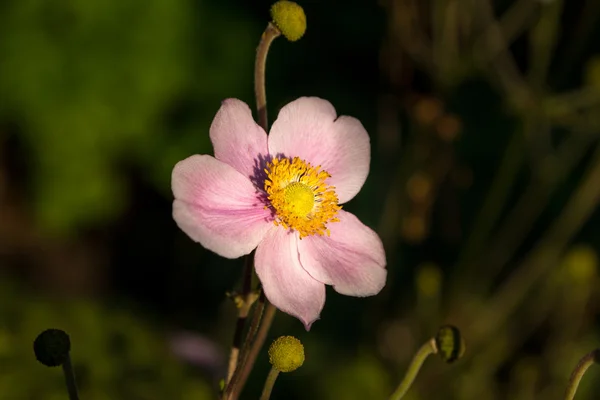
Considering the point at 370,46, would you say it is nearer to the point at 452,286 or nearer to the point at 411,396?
the point at 452,286

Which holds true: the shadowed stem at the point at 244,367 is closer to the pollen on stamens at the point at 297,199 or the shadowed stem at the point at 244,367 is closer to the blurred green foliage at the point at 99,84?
the pollen on stamens at the point at 297,199

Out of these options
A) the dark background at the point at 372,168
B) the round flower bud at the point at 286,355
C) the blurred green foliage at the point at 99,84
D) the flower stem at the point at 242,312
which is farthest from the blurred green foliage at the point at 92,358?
the blurred green foliage at the point at 99,84

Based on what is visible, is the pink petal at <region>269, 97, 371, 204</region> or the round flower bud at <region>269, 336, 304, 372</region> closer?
the round flower bud at <region>269, 336, 304, 372</region>

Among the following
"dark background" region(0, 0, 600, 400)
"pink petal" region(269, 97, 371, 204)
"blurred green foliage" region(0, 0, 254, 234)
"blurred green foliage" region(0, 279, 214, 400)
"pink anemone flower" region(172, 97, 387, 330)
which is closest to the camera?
"pink anemone flower" region(172, 97, 387, 330)

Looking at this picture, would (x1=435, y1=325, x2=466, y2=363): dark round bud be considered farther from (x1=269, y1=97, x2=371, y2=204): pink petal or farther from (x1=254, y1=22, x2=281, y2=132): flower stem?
(x1=254, y1=22, x2=281, y2=132): flower stem

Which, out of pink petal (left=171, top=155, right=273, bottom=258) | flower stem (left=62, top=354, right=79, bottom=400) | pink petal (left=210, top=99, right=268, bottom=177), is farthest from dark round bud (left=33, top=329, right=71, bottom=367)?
pink petal (left=210, top=99, right=268, bottom=177)

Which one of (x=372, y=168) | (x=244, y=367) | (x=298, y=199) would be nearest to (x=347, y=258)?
(x=298, y=199)

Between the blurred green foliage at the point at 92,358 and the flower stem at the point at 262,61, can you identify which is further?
the blurred green foliage at the point at 92,358

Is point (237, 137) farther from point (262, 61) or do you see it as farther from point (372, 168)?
point (372, 168)
